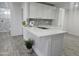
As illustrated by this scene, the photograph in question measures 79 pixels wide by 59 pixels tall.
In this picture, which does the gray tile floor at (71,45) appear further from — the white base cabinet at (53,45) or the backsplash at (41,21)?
the backsplash at (41,21)

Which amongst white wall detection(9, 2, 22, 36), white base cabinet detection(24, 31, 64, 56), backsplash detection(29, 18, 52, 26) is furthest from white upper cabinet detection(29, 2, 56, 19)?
white base cabinet detection(24, 31, 64, 56)

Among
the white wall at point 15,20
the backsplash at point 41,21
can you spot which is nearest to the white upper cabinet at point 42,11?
the backsplash at point 41,21

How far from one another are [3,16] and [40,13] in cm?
70

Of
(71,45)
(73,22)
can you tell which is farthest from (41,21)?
(71,45)

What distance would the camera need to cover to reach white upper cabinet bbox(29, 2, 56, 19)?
1.76m

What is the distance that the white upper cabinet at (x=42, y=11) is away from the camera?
1.76 m

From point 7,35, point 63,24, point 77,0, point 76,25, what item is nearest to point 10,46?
point 7,35

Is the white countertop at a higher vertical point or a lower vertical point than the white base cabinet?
higher

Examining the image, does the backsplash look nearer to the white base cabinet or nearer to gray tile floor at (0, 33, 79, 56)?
the white base cabinet

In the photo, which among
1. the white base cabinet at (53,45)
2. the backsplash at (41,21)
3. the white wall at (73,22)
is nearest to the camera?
the white wall at (73,22)

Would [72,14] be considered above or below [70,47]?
above

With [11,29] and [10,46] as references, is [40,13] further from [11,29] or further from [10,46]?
[10,46]

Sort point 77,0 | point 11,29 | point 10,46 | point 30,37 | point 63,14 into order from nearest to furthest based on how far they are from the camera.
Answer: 1. point 77,0
2. point 63,14
3. point 11,29
4. point 10,46
5. point 30,37

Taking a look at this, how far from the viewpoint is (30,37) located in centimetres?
240
